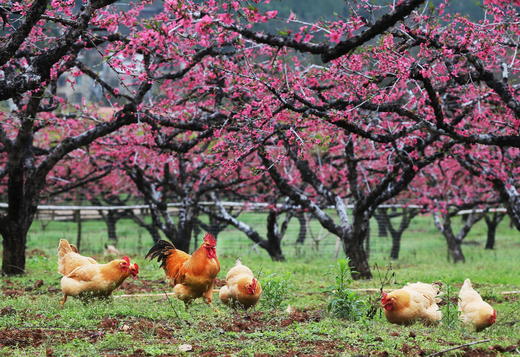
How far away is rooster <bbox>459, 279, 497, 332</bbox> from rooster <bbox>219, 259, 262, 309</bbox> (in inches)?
103

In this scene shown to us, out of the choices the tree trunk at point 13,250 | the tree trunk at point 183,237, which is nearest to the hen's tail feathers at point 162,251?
the tree trunk at point 13,250

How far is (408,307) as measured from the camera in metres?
7.37

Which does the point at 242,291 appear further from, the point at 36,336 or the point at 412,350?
the point at 412,350

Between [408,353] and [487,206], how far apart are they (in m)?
16.7

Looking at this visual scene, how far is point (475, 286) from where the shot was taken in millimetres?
11898

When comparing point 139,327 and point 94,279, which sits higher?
point 94,279

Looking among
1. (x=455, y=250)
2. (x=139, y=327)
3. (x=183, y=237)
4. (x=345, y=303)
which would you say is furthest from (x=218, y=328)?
(x=455, y=250)

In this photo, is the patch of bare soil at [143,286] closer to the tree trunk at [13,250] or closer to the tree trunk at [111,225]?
the tree trunk at [13,250]

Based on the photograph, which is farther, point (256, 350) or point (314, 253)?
point (314, 253)

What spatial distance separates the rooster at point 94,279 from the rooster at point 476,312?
4306 mm

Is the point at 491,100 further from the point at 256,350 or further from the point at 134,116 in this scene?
the point at 256,350

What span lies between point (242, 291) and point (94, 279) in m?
1.95

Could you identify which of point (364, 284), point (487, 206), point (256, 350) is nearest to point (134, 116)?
point (364, 284)

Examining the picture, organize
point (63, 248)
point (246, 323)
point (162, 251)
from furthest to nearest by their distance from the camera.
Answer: point (162, 251) < point (63, 248) < point (246, 323)
